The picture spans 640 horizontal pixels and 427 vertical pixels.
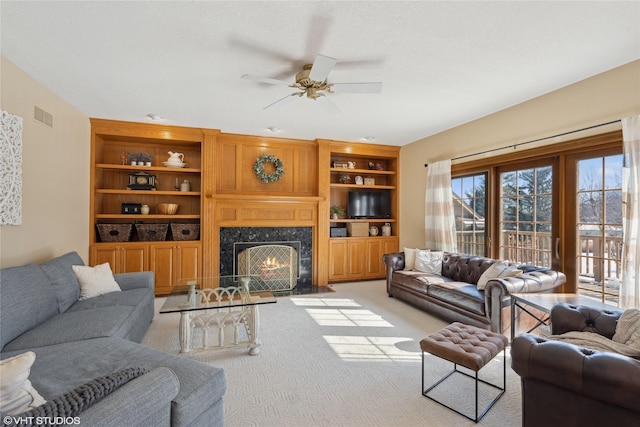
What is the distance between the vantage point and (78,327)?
212 centimetres

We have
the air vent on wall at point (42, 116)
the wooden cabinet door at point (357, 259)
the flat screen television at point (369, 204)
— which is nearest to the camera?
the air vent on wall at point (42, 116)

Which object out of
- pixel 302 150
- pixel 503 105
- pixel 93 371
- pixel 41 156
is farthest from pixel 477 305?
pixel 41 156

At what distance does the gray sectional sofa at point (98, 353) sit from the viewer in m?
1.16

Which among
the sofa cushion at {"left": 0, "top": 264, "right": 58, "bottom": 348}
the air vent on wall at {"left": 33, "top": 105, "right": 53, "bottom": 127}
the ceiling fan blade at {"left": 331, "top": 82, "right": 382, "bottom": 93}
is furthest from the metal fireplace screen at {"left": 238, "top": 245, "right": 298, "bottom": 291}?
the ceiling fan blade at {"left": 331, "top": 82, "right": 382, "bottom": 93}

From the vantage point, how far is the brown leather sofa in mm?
2879

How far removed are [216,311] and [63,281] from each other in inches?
53.3

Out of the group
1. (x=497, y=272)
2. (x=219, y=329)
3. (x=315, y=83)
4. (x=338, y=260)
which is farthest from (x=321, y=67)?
(x=338, y=260)

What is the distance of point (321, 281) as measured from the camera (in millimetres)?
5383

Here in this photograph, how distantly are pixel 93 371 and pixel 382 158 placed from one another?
5.70 metres

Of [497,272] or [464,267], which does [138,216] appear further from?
[497,272]

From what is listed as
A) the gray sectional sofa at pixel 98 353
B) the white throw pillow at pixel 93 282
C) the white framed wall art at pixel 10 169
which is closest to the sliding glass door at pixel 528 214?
the gray sectional sofa at pixel 98 353

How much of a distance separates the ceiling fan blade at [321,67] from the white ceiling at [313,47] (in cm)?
20

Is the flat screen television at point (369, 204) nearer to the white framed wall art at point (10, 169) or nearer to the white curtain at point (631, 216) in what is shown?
the white curtain at point (631, 216)

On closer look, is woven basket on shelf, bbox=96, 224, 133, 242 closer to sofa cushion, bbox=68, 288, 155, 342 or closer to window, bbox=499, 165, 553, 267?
sofa cushion, bbox=68, 288, 155, 342
